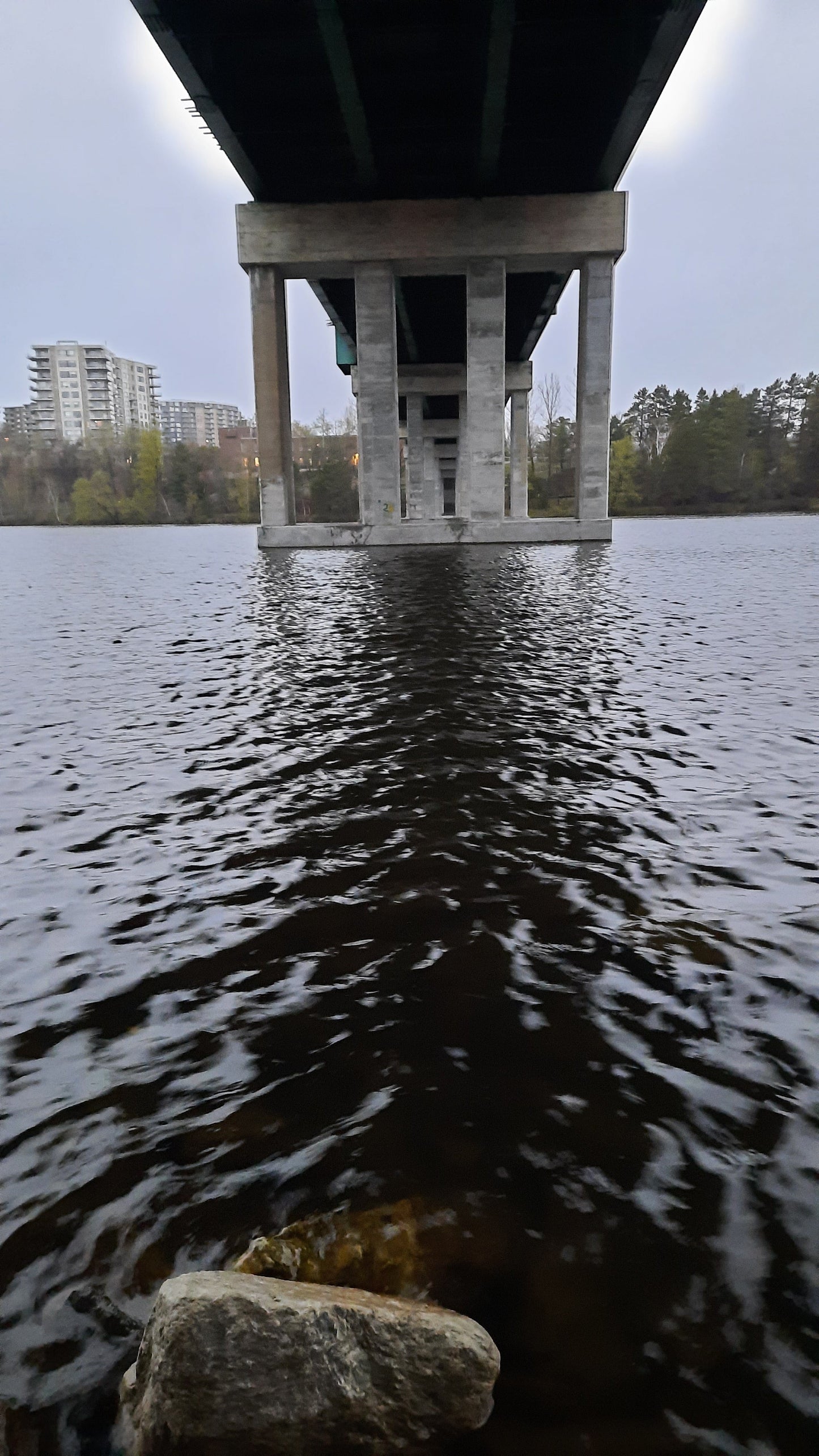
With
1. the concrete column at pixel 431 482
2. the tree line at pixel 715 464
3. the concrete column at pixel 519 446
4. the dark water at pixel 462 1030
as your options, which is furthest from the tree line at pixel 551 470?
the dark water at pixel 462 1030

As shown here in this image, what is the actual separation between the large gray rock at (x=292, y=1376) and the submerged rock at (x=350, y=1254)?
0.35 meters

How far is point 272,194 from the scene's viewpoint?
3478cm

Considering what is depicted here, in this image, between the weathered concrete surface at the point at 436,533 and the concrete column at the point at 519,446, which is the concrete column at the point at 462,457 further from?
the weathered concrete surface at the point at 436,533

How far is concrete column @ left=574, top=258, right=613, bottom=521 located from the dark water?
106 ft

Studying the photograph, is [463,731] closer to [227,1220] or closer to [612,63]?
[227,1220]

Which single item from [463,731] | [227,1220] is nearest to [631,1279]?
[227,1220]

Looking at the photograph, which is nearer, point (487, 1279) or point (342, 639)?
point (487, 1279)

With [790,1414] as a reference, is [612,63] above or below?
above

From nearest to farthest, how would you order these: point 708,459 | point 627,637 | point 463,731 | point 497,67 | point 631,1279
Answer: point 631,1279, point 463,731, point 627,637, point 497,67, point 708,459

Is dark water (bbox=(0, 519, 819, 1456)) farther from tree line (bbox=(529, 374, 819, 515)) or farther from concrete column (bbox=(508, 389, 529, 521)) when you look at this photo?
tree line (bbox=(529, 374, 819, 515))

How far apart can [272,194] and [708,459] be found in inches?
3694

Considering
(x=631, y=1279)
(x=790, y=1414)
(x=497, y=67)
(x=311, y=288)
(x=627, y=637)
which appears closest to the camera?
(x=790, y=1414)

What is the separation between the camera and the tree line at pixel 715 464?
374 ft

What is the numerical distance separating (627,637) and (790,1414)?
12105 mm
